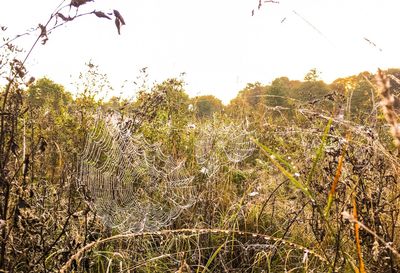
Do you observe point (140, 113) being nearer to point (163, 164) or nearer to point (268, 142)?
point (163, 164)

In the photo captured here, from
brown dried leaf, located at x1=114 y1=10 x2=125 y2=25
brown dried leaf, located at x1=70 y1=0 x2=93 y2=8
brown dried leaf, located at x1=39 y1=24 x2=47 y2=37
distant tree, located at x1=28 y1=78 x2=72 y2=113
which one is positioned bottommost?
brown dried leaf, located at x1=39 y1=24 x2=47 y2=37

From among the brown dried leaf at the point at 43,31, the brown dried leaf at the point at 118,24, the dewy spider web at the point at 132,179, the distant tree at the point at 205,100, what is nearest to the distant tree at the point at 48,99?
the dewy spider web at the point at 132,179

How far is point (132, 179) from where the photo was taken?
4.06 metres

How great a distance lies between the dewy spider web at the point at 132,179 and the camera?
347 cm

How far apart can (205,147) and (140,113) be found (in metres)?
0.94

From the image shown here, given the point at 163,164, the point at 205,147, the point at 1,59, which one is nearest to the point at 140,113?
the point at 163,164

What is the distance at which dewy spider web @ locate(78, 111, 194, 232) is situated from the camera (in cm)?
347

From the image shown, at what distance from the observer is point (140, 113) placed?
4.07 meters

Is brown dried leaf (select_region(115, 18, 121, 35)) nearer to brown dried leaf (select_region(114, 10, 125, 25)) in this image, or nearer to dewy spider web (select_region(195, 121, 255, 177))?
brown dried leaf (select_region(114, 10, 125, 25))

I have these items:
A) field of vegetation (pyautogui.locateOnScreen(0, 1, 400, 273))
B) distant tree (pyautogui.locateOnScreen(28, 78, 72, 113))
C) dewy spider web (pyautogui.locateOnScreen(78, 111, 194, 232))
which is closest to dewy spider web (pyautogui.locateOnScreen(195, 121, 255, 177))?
field of vegetation (pyautogui.locateOnScreen(0, 1, 400, 273))

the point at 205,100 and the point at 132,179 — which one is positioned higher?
the point at 205,100

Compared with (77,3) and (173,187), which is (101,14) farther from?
(173,187)

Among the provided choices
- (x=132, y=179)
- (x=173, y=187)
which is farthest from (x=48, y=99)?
(x=173, y=187)

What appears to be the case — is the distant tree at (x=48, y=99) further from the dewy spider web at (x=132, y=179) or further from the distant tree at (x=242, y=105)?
the distant tree at (x=242, y=105)
